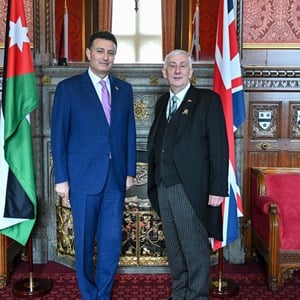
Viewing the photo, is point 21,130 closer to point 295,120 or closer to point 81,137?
point 81,137

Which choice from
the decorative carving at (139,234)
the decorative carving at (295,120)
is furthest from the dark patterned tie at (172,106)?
the decorative carving at (295,120)

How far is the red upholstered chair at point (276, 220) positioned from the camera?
11.6 feet

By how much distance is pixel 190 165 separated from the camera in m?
2.76

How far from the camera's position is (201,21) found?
7.54m

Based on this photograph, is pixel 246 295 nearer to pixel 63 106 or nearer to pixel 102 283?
pixel 102 283

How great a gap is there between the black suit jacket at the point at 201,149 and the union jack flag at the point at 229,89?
634 mm

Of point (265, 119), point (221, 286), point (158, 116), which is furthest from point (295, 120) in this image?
point (158, 116)

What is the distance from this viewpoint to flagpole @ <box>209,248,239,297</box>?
136 inches

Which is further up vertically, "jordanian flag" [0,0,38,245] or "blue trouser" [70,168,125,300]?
"jordanian flag" [0,0,38,245]

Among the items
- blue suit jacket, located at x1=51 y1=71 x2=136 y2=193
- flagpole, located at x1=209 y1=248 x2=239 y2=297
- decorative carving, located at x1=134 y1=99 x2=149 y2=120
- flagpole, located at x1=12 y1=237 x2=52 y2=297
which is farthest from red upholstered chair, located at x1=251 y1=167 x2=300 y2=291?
flagpole, located at x1=12 y1=237 x2=52 y2=297

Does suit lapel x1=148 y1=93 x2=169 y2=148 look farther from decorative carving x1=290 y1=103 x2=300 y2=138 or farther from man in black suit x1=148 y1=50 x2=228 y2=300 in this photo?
decorative carving x1=290 y1=103 x2=300 y2=138

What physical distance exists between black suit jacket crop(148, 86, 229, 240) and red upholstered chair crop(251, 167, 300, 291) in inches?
35.6

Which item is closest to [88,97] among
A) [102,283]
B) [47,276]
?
[102,283]

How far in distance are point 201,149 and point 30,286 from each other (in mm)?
1648
